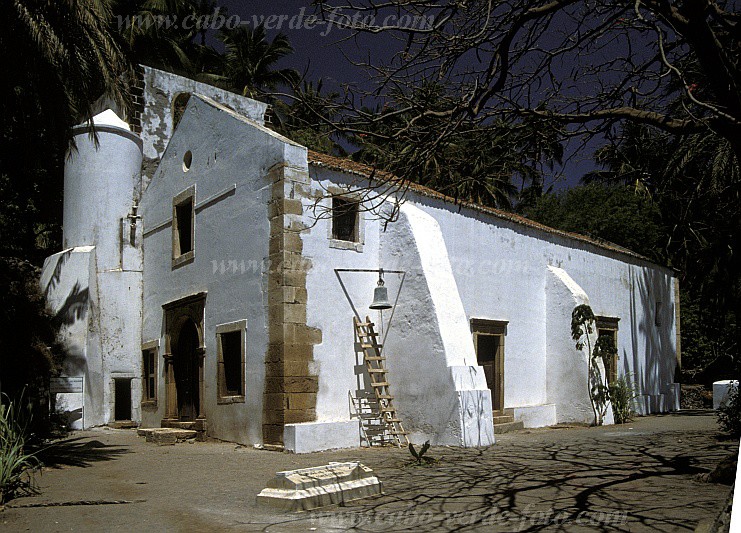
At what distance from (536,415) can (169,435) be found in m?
8.21

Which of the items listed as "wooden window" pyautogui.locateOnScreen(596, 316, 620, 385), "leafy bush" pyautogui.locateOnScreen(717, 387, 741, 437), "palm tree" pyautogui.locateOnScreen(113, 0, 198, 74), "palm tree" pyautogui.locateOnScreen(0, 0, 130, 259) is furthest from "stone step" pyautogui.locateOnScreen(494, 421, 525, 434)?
"palm tree" pyautogui.locateOnScreen(113, 0, 198, 74)

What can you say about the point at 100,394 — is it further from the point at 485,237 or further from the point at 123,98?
the point at 485,237

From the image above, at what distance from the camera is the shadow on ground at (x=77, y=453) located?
10.7 m

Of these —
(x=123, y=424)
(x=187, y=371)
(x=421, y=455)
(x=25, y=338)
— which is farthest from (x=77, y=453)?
(x=421, y=455)

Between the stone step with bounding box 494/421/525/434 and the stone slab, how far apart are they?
316 inches

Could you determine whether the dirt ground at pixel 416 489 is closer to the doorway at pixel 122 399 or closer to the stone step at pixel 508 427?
the stone step at pixel 508 427

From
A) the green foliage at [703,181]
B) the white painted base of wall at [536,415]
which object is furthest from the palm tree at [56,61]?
the white painted base of wall at [536,415]

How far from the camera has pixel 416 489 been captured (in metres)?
7.88

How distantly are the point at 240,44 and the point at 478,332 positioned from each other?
2250 cm

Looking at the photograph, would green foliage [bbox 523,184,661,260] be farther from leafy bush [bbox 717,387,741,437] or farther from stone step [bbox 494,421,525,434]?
leafy bush [bbox 717,387,741,437]

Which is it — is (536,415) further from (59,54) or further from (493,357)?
(59,54)

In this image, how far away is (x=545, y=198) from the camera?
34.2 metres

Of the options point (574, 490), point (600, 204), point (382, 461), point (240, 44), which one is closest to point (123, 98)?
point (382, 461)

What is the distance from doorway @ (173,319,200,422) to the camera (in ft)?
50.8
